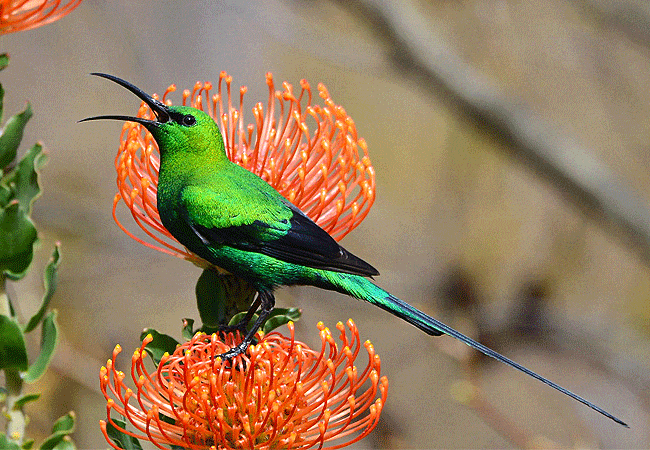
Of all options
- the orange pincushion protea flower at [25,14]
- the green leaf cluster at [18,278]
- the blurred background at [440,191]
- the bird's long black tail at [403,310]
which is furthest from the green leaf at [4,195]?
the blurred background at [440,191]

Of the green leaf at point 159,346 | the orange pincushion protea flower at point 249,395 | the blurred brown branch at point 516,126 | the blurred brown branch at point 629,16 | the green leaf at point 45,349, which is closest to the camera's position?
the orange pincushion protea flower at point 249,395

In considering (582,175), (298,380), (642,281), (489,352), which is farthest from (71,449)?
(642,281)

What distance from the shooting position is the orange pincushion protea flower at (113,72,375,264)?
5.39ft

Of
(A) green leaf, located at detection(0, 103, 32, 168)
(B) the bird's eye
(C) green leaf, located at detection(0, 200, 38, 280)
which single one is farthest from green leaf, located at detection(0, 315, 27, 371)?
(B) the bird's eye

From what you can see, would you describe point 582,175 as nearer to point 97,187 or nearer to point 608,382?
point 608,382

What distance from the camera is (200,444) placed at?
1.49m

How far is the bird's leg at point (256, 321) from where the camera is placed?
4.89ft

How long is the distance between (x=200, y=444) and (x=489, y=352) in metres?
0.61

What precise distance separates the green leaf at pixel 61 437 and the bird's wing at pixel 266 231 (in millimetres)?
497

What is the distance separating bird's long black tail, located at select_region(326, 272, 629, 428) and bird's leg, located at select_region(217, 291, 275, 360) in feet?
0.45

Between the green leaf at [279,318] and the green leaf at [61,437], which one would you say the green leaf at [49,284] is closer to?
the green leaf at [61,437]

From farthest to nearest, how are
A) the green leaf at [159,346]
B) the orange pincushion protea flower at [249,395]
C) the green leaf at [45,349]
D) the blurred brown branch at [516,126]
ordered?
the blurred brown branch at [516,126], the green leaf at [45,349], the green leaf at [159,346], the orange pincushion protea flower at [249,395]

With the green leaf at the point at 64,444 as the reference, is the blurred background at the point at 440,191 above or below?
above

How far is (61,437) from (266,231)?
0.62 metres
